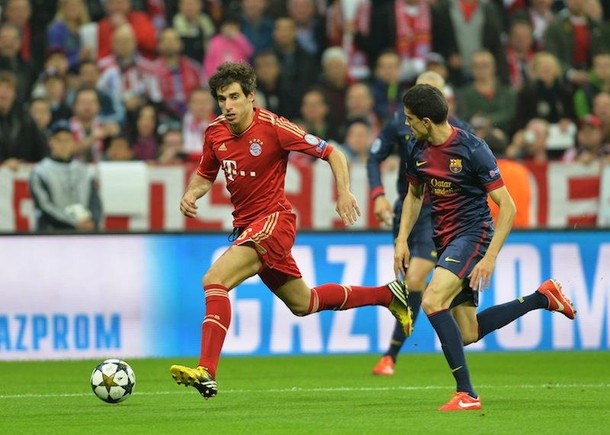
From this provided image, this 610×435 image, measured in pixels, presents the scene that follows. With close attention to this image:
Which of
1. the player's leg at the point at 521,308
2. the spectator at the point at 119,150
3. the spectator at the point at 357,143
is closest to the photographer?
the player's leg at the point at 521,308

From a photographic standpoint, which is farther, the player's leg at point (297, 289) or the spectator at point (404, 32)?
the spectator at point (404, 32)

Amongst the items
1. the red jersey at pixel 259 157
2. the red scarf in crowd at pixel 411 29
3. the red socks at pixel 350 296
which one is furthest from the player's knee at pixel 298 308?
the red scarf in crowd at pixel 411 29

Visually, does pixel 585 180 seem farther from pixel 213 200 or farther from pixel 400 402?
pixel 400 402

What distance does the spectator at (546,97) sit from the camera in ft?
54.1

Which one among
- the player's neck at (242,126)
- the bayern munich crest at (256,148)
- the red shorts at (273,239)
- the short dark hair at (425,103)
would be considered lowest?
the red shorts at (273,239)

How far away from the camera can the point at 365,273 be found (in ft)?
43.1

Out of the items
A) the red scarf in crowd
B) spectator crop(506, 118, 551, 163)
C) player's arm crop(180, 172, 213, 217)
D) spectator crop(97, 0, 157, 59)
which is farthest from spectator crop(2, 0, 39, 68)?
player's arm crop(180, 172, 213, 217)

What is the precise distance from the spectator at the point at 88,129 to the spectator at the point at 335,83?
8.74 feet

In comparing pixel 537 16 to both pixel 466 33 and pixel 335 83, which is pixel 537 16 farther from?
pixel 335 83

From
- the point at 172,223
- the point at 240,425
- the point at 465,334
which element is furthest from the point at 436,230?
the point at 172,223

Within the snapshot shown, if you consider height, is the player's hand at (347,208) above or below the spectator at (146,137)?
below

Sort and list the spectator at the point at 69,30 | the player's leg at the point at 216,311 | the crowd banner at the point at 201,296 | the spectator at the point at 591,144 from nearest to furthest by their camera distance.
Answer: the player's leg at the point at 216,311, the crowd banner at the point at 201,296, the spectator at the point at 591,144, the spectator at the point at 69,30

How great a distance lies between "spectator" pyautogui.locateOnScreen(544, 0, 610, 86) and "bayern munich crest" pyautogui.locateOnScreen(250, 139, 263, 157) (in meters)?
9.65

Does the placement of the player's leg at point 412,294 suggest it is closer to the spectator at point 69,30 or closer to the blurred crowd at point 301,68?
the blurred crowd at point 301,68
